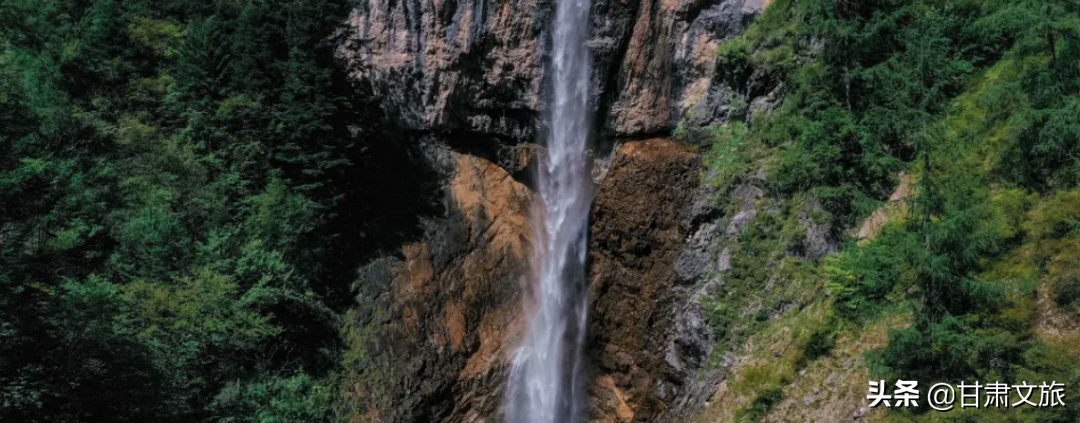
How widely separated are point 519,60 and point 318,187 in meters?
7.41

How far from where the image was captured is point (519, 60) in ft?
82.9

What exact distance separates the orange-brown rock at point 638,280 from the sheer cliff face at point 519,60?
148 centimetres

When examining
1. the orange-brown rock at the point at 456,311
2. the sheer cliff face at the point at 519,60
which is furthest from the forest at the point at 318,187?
the orange-brown rock at the point at 456,311

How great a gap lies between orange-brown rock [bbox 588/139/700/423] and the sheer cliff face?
1484 mm

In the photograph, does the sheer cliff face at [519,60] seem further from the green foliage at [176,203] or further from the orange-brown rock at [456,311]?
the orange-brown rock at [456,311]

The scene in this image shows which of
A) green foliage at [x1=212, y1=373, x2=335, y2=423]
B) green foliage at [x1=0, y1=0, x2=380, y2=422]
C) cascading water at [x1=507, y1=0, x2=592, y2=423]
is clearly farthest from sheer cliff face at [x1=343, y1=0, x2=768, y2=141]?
green foliage at [x1=212, y1=373, x2=335, y2=423]

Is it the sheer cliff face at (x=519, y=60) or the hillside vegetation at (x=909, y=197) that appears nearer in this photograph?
the hillside vegetation at (x=909, y=197)

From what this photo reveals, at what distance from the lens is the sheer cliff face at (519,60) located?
72.2 feet

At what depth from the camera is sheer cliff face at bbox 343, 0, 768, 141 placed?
22016 mm

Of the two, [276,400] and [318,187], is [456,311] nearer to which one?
[318,187]

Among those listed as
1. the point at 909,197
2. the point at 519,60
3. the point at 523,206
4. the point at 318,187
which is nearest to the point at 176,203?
the point at 318,187

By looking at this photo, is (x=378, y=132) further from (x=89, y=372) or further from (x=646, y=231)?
(x=89, y=372)

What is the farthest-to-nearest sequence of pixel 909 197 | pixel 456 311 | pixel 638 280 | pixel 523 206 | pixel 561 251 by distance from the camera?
pixel 523 206
pixel 561 251
pixel 456 311
pixel 638 280
pixel 909 197

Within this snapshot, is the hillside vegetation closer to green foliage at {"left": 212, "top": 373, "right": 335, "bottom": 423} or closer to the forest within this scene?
the forest
